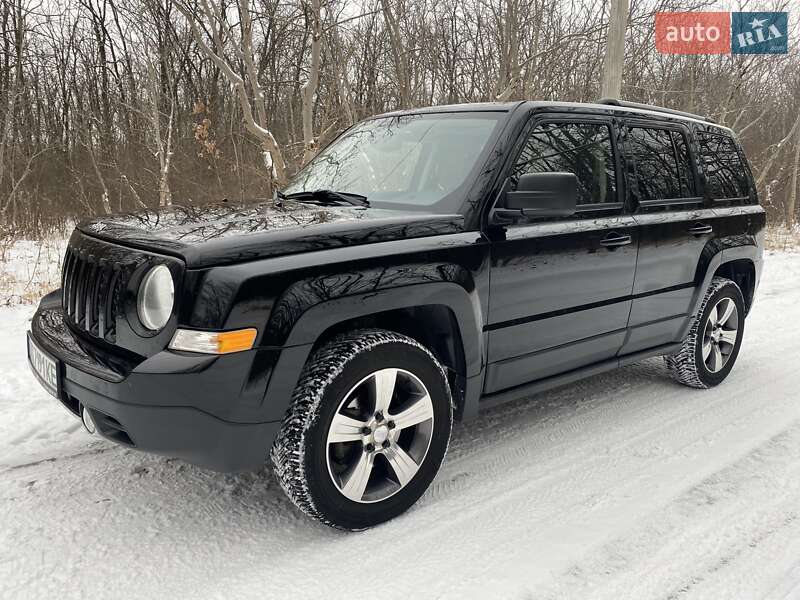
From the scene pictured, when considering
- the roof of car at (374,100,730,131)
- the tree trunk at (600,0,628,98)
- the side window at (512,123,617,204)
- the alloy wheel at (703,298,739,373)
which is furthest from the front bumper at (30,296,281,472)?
the tree trunk at (600,0,628,98)

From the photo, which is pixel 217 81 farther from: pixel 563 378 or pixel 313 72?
pixel 563 378

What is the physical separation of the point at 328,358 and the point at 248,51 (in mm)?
7113

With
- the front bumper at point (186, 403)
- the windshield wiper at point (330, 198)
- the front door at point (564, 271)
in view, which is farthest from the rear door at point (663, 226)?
the front bumper at point (186, 403)

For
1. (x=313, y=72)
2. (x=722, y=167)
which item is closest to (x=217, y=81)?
(x=313, y=72)

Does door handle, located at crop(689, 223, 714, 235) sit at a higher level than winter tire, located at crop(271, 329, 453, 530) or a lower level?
higher

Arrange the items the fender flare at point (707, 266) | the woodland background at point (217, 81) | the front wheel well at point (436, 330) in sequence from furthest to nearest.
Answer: the woodland background at point (217, 81) → the fender flare at point (707, 266) → the front wheel well at point (436, 330)

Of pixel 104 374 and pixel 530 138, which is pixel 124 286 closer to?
pixel 104 374

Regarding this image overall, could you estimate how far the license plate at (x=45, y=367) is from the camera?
8.93ft

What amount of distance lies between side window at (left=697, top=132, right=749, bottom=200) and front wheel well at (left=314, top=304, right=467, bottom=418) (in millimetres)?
2496

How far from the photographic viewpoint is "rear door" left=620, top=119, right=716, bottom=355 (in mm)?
3959

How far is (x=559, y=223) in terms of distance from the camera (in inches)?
136

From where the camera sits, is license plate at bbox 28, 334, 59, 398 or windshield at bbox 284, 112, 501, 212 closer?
license plate at bbox 28, 334, 59, 398

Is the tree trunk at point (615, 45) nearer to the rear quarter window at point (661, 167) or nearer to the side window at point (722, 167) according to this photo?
the side window at point (722, 167)

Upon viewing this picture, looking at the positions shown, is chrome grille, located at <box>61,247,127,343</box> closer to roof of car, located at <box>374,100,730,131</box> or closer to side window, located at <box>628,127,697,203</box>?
roof of car, located at <box>374,100,730,131</box>
